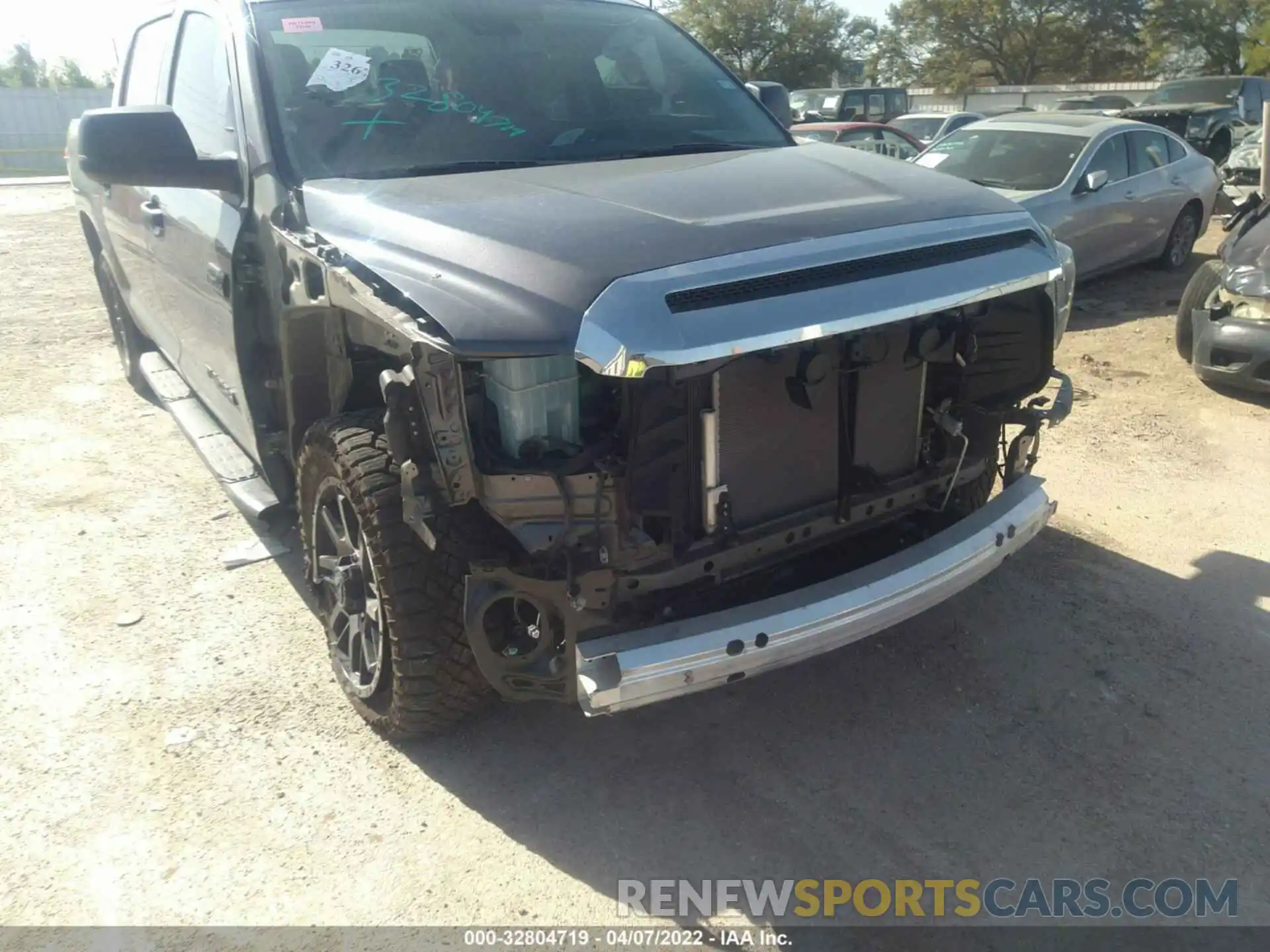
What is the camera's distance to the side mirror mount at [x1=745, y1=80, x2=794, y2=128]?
445 centimetres

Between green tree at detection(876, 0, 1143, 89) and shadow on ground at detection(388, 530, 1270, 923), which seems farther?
green tree at detection(876, 0, 1143, 89)

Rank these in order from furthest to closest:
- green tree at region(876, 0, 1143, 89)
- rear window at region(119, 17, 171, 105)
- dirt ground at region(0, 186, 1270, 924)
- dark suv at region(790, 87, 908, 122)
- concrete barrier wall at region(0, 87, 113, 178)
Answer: green tree at region(876, 0, 1143, 89), concrete barrier wall at region(0, 87, 113, 178), dark suv at region(790, 87, 908, 122), rear window at region(119, 17, 171, 105), dirt ground at region(0, 186, 1270, 924)

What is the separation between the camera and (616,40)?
3.91 m

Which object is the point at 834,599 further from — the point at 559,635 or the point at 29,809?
the point at 29,809

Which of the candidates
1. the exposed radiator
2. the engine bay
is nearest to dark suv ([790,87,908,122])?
the engine bay

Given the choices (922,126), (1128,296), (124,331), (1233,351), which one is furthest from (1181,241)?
(922,126)

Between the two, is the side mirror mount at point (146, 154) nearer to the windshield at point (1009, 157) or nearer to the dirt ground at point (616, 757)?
the dirt ground at point (616, 757)

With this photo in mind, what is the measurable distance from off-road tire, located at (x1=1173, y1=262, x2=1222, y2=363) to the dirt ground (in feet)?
8.64

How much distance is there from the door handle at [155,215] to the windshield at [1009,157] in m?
6.29

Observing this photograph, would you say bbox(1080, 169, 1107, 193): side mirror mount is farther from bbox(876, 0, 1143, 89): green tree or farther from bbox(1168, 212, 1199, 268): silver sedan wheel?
bbox(876, 0, 1143, 89): green tree

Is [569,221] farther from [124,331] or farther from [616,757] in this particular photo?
[124,331]

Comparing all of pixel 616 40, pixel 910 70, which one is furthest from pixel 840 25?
pixel 616 40

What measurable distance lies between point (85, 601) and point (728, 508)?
2.70 m

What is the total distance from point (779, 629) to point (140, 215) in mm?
3544
